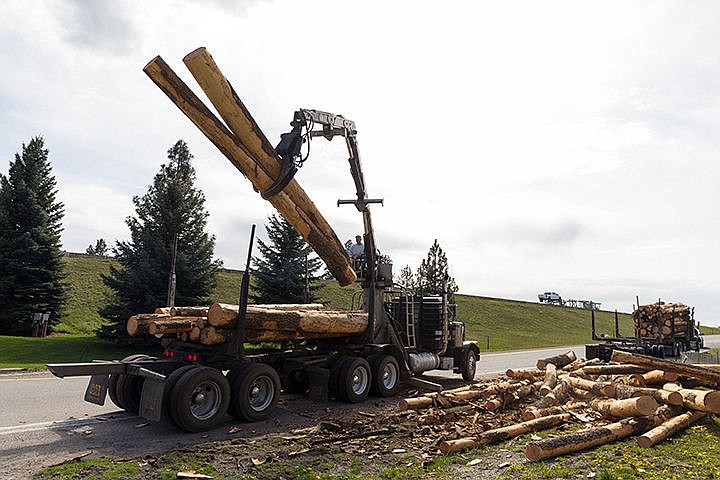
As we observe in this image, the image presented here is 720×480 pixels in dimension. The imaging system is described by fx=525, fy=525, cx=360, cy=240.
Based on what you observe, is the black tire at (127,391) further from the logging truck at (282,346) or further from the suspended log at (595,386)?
the suspended log at (595,386)

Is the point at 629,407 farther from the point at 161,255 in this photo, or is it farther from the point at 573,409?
the point at 161,255

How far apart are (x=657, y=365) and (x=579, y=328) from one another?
51.3 m

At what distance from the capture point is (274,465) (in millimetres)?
6191

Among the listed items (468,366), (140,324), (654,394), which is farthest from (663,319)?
(140,324)

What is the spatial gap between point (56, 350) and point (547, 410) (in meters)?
19.3

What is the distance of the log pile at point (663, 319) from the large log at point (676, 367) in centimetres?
1494

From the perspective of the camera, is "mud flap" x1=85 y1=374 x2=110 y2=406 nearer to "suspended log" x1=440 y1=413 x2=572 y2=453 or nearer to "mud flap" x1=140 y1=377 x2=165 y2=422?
"mud flap" x1=140 y1=377 x2=165 y2=422

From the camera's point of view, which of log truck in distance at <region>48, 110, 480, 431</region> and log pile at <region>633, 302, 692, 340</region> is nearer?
log truck in distance at <region>48, 110, 480, 431</region>

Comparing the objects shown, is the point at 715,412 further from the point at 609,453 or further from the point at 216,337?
the point at 216,337

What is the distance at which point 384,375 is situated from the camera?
11672 mm

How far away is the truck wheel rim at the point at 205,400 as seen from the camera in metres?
8.02

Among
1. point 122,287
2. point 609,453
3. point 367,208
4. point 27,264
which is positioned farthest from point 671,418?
point 27,264

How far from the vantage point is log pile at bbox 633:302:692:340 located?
78.9 ft

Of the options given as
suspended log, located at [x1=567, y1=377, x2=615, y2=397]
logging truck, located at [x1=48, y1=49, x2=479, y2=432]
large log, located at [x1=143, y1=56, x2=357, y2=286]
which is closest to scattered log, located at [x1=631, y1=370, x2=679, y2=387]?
suspended log, located at [x1=567, y1=377, x2=615, y2=397]
